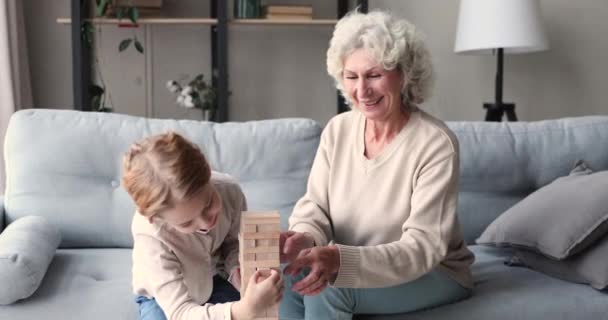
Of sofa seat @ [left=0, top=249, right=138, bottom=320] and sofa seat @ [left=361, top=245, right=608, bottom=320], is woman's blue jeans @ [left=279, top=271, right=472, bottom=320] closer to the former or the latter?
sofa seat @ [left=361, top=245, right=608, bottom=320]

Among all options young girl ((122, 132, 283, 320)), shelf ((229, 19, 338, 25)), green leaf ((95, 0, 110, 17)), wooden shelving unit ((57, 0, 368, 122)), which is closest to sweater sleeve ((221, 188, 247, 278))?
young girl ((122, 132, 283, 320))

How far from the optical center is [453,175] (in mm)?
1647

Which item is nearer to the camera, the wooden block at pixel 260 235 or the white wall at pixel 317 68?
the wooden block at pixel 260 235

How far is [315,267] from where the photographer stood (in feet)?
4.80

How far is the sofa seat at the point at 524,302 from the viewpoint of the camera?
65.7 inches

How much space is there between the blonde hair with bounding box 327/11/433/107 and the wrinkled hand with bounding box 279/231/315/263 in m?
0.39

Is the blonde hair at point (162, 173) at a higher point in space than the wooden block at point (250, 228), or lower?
higher

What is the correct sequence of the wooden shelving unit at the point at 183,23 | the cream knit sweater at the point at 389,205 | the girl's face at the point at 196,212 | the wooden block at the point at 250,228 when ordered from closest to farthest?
the wooden block at the point at 250,228, the girl's face at the point at 196,212, the cream knit sweater at the point at 389,205, the wooden shelving unit at the point at 183,23

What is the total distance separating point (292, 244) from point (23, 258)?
2.15ft

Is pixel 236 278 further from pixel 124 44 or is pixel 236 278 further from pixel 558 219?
pixel 124 44

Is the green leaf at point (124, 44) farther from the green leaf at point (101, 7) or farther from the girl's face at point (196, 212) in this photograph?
the girl's face at point (196, 212)

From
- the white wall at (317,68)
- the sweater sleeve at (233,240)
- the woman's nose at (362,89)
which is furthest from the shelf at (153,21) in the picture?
the sweater sleeve at (233,240)

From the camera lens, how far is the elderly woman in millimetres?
1572

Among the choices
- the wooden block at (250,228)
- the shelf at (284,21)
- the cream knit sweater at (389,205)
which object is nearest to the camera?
the wooden block at (250,228)
